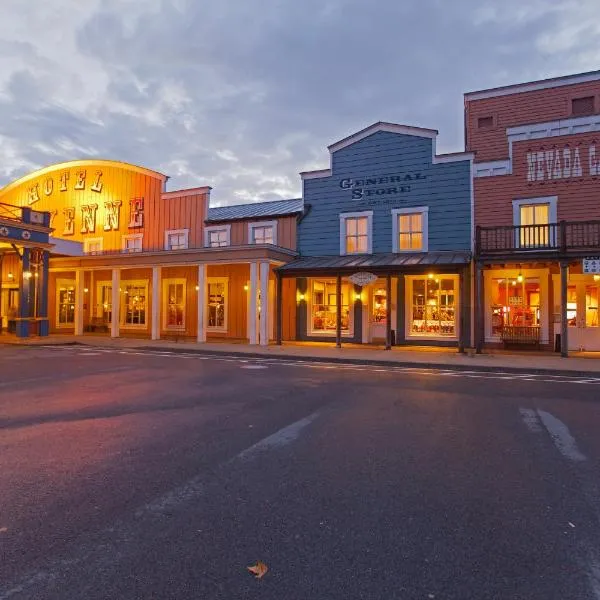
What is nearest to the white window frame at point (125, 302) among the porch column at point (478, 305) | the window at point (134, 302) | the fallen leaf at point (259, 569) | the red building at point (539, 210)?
the window at point (134, 302)

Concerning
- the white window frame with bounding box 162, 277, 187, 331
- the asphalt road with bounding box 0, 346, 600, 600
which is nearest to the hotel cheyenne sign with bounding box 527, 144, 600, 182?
the asphalt road with bounding box 0, 346, 600, 600

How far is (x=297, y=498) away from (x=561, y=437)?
3.79 metres

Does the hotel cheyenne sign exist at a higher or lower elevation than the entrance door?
higher

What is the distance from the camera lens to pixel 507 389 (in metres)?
9.51

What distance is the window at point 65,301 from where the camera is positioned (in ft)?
88.9

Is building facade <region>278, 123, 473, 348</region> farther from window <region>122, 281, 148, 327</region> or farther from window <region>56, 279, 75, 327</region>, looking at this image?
window <region>56, 279, 75, 327</region>

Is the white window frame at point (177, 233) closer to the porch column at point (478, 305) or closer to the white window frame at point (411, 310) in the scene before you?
the white window frame at point (411, 310)

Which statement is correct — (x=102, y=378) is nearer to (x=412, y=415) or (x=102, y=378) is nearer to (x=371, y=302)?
(x=412, y=415)

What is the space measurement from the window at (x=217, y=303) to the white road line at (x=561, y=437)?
16.8m

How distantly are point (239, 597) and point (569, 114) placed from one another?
19.9 meters

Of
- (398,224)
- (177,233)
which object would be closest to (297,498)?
(398,224)

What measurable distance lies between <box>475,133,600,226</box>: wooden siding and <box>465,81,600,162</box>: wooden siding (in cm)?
86

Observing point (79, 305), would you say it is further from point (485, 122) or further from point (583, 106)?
point (583, 106)

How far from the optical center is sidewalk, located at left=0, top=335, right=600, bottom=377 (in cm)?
1262
